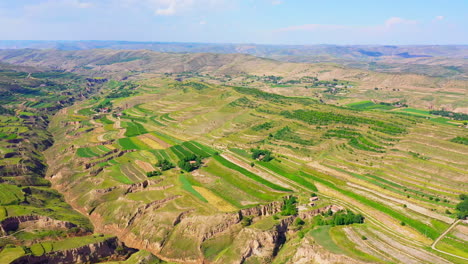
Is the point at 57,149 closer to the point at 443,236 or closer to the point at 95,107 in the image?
the point at 95,107

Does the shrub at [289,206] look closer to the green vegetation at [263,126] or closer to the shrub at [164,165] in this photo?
the shrub at [164,165]

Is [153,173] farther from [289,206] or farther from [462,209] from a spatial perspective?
[462,209]

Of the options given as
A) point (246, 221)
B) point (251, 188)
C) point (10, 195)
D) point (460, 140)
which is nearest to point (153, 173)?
point (251, 188)

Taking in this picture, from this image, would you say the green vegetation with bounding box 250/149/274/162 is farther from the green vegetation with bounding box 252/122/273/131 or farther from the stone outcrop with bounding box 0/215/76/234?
the stone outcrop with bounding box 0/215/76/234

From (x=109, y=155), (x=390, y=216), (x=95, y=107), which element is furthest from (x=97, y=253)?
(x=95, y=107)

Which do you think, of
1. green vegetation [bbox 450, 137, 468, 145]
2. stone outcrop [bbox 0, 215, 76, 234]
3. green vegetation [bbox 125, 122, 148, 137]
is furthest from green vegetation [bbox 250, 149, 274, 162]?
green vegetation [bbox 450, 137, 468, 145]

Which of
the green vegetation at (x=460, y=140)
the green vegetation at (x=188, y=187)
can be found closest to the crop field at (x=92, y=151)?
the green vegetation at (x=188, y=187)
